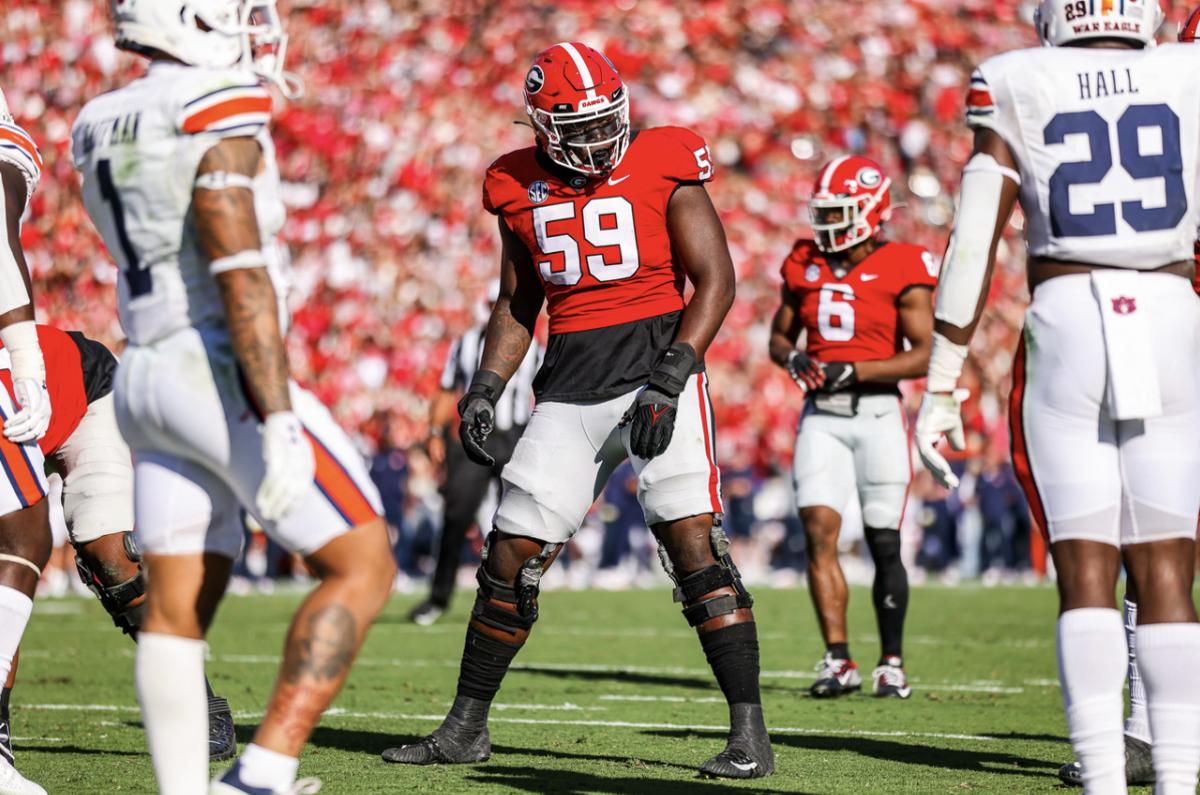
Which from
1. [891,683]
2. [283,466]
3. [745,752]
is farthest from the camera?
[891,683]

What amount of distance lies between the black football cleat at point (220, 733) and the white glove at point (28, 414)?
4.07 ft

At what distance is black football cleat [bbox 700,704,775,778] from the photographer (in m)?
5.06

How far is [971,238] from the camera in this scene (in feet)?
12.9

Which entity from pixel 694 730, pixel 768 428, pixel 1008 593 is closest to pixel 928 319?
pixel 694 730

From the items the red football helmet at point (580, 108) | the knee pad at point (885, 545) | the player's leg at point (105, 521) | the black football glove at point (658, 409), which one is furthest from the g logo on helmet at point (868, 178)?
the player's leg at point (105, 521)

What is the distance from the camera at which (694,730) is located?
6297 millimetres

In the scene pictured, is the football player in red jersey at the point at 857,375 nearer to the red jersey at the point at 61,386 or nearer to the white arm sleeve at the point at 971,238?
the red jersey at the point at 61,386

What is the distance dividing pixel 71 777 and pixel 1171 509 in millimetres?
3343

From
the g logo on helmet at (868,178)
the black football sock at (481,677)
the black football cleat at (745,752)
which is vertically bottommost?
the black football cleat at (745,752)

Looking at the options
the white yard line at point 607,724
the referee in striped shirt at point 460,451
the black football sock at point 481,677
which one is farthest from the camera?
the referee in striped shirt at point 460,451

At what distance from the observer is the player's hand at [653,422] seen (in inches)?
202

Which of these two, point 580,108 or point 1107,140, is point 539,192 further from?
point 1107,140

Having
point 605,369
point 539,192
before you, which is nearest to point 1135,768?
point 605,369

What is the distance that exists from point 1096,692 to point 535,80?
2644 mm
